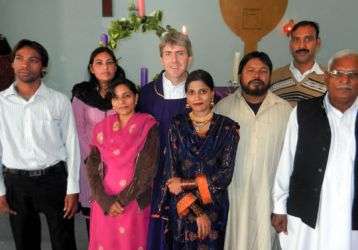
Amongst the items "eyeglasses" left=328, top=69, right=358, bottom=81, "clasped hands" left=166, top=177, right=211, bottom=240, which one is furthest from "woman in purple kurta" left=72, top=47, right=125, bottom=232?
"eyeglasses" left=328, top=69, right=358, bottom=81

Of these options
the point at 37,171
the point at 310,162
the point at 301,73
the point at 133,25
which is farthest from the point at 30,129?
the point at 301,73

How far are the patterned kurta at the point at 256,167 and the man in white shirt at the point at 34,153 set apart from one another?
3.19ft

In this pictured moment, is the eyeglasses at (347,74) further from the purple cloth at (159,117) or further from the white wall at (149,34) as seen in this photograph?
the white wall at (149,34)

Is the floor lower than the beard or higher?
lower

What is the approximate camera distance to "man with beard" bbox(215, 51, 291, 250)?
2.43m

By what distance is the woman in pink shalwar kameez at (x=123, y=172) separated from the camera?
2.40 metres

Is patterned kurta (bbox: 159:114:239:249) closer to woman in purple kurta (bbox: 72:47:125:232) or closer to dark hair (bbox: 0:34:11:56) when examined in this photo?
woman in purple kurta (bbox: 72:47:125:232)

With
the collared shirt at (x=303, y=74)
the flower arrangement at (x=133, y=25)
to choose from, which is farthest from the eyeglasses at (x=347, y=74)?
→ the flower arrangement at (x=133, y=25)

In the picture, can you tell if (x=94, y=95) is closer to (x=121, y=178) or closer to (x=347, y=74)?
(x=121, y=178)

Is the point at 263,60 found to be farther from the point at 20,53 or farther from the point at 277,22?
the point at 277,22

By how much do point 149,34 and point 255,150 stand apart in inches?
114

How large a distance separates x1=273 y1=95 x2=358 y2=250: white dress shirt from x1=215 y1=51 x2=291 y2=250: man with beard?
16cm

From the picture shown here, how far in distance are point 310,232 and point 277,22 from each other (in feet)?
10.5

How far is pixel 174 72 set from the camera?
8.18 ft
